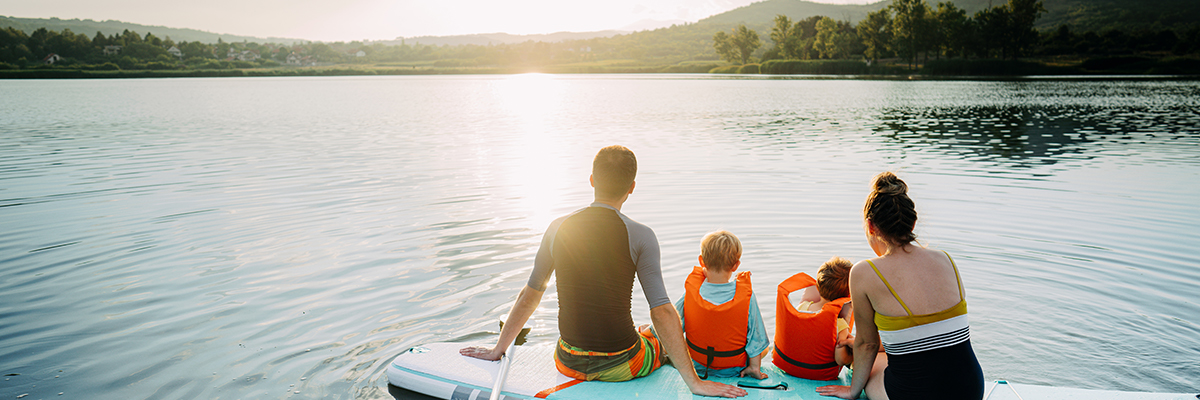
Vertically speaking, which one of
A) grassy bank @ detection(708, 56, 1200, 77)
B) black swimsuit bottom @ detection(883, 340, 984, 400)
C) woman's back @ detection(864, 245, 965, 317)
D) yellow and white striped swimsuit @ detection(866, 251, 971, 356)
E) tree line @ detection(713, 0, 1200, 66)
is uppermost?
tree line @ detection(713, 0, 1200, 66)

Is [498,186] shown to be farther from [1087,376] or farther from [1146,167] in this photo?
[1146,167]

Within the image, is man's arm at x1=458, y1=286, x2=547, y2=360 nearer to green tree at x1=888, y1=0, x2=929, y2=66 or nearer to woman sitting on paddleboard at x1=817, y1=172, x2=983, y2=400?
woman sitting on paddleboard at x1=817, y1=172, x2=983, y2=400

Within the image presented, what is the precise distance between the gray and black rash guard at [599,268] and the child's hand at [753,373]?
864mm

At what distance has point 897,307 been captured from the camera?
10.3ft

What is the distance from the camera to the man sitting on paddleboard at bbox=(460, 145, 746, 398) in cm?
354

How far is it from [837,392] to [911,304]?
0.97 metres

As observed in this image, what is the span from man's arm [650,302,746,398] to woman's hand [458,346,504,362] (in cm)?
133

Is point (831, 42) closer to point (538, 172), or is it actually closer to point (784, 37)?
point (784, 37)

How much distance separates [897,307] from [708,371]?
4.67ft

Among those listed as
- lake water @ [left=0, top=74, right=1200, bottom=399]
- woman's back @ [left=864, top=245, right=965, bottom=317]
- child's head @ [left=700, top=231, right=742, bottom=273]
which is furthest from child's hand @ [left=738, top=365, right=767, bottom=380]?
lake water @ [left=0, top=74, right=1200, bottom=399]

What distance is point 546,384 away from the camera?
13.6 ft

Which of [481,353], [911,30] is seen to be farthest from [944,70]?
[481,353]

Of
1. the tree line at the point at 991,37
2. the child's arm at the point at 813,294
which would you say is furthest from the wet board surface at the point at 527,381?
the tree line at the point at 991,37

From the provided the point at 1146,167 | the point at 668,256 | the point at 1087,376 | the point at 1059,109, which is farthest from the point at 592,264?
the point at 1059,109
